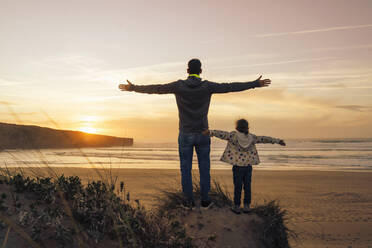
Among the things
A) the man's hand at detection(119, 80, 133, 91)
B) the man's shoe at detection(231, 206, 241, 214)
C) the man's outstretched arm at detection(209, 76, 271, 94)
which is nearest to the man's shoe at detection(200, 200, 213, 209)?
the man's shoe at detection(231, 206, 241, 214)

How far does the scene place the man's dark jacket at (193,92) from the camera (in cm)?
530

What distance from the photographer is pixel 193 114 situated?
5.31m

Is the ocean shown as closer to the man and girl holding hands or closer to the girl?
the man and girl holding hands

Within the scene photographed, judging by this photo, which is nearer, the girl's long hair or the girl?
the girl

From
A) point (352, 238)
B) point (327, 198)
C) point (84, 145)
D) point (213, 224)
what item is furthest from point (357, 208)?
point (84, 145)

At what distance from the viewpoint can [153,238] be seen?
3.83 m

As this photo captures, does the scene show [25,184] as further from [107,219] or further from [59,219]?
[107,219]

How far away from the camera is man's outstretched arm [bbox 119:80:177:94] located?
5285 millimetres

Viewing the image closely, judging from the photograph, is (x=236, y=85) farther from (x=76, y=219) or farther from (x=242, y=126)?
(x=76, y=219)

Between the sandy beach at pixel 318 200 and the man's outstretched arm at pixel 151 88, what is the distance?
1542mm

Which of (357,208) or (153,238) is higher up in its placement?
(153,238)

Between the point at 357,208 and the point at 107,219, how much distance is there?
8443mm

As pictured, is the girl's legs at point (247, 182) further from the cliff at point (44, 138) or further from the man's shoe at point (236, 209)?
the cliff at point (44, 138)

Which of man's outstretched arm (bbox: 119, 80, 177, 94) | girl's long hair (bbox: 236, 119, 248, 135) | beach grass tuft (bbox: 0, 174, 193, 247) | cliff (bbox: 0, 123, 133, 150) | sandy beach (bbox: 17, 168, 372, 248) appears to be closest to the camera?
beach grass tuft (bbox: 0, 174, 193, 247)
